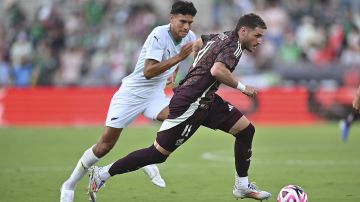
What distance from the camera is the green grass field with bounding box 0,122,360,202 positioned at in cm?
1197

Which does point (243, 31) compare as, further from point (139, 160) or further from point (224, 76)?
point (139, 160)

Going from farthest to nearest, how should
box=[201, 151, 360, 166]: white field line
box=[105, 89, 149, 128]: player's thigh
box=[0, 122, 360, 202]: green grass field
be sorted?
box=[201, 151, 360, 166]: white field line
box=[0, 122, 360, 202]: green grass field
box=[105, 89, 149, 128]: player's thigh

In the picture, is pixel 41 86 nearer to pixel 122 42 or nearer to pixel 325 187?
pixel 122 42

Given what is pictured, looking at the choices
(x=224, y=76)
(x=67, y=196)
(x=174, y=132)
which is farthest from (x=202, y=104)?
(x=67, y=196)

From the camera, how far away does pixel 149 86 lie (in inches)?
456

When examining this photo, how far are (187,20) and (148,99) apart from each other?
4.28 feet

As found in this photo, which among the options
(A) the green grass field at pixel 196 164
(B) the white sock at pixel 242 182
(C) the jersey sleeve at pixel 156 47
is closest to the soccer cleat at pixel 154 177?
(A) the green grass field at pixel 196 164

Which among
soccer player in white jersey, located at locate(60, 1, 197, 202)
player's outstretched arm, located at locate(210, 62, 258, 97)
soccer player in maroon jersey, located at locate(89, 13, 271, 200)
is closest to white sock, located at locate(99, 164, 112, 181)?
soccer player in maroon jersey, located at locate(89, 13, 271, 200)

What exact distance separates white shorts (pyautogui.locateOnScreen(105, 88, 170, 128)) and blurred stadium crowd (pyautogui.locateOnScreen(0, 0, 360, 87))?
50.4ft

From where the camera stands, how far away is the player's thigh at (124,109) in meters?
11.2

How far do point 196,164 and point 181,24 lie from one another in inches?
218

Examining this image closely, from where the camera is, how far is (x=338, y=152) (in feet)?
59.5

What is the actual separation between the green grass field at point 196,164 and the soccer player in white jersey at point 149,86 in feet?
2.23

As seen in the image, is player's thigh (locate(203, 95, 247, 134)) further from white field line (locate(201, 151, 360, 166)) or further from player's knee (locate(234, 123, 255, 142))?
white field line (locate(201, 151, 360, 166))
